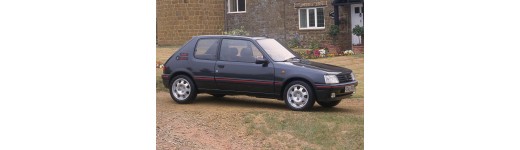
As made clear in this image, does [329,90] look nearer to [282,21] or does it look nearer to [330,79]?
[330,79]

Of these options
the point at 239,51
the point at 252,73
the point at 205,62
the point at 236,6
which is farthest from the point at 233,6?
the point at 252,73

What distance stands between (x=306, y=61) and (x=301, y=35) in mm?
400

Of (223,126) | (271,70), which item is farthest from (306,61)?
(223,126)

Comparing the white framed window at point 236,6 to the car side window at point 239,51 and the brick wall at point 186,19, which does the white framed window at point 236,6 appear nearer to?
the brick wall at point 186,19

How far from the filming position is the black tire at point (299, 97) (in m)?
11.7

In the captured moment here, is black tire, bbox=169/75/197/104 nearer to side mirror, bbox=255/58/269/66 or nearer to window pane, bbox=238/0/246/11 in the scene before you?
side mirror, bbox=255/58/269/66

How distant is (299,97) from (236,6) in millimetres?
1298

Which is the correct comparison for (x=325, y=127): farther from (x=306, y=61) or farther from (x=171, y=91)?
(x=171, y=91)

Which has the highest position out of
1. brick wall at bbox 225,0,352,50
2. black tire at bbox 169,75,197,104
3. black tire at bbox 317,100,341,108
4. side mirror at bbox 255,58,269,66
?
brick wall at bbox 225,0,352,50

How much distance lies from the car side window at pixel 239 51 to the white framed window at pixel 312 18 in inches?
25.4

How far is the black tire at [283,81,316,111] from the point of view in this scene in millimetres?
11703

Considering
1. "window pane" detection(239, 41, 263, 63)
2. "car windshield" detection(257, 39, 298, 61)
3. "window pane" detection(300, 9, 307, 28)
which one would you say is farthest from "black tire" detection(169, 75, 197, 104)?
"window pane" detection(300, 9, 307, 28)

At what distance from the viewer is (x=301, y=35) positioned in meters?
12.2

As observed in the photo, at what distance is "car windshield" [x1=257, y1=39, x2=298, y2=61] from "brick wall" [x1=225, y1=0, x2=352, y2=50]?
0.34 feet
